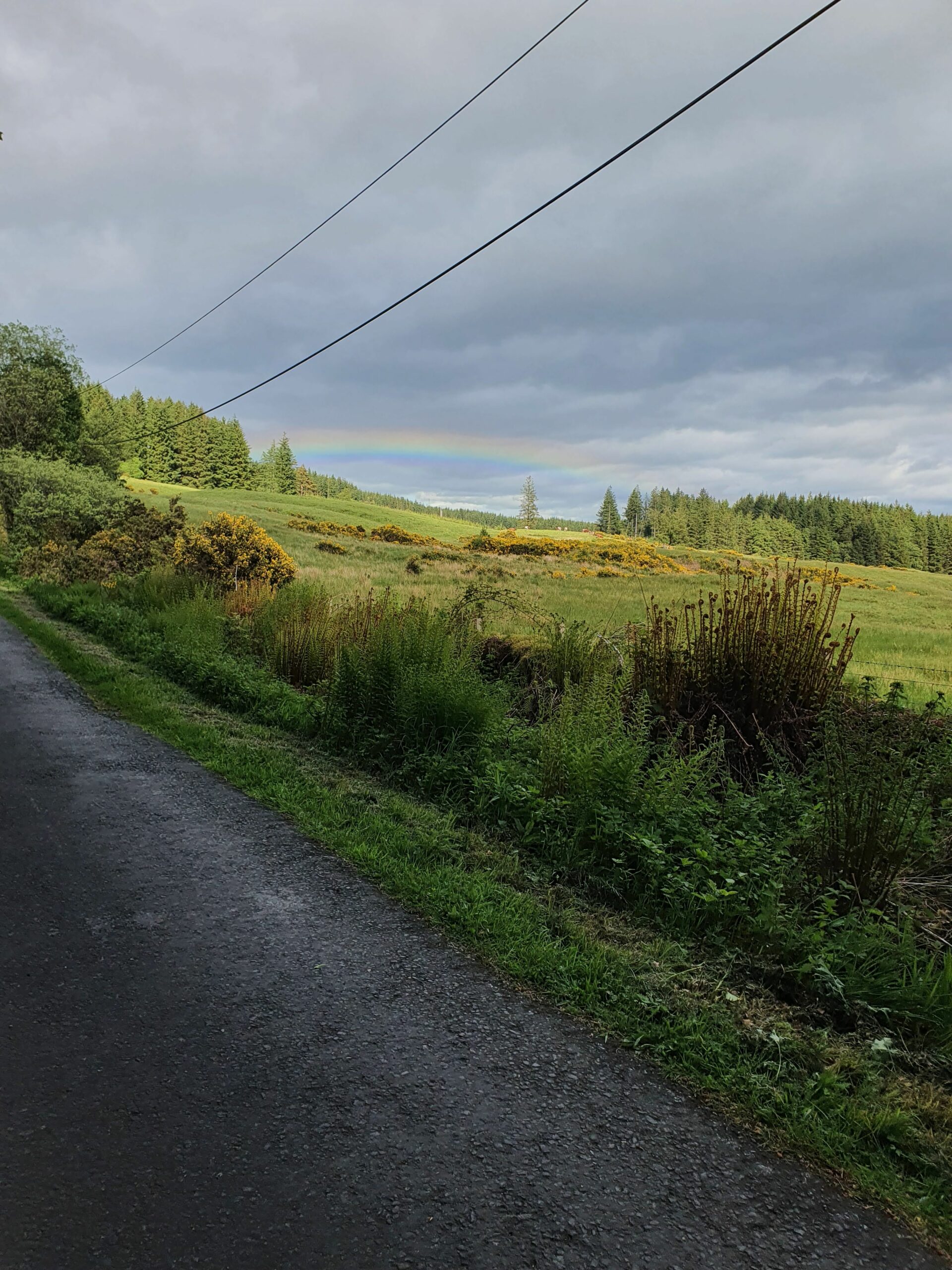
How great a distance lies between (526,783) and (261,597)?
8.23m

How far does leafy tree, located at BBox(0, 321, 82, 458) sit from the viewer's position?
148 ft

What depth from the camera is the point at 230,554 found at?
17047 mm

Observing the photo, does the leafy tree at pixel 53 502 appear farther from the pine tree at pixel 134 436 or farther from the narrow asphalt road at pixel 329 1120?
the pine tree at pixel 134 436

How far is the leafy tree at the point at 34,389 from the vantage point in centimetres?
4509

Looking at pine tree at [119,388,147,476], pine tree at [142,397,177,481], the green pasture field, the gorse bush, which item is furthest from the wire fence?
pine tree at [142,397,177,481]

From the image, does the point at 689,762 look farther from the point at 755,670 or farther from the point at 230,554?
the point at 230,554

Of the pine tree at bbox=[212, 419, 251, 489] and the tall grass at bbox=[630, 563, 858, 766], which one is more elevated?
the pine tree at bbox=[212, 419, 251, 489]

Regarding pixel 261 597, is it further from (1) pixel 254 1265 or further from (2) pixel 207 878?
(1) pixel 254 1265

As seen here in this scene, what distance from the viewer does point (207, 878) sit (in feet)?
13.9

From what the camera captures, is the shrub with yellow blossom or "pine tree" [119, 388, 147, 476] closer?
the shrub with yellow blossom

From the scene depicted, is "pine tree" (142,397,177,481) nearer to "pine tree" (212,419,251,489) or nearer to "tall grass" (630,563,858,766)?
"pine tree" (212,419,251,489)

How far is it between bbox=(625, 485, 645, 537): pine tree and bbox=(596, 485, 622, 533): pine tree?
5.07 ft

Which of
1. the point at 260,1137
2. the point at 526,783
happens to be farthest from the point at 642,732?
the point at 260,1137

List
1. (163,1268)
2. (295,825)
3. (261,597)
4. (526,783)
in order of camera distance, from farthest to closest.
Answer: (261,597)
(526,783)
(295,825)
(163,1268)
